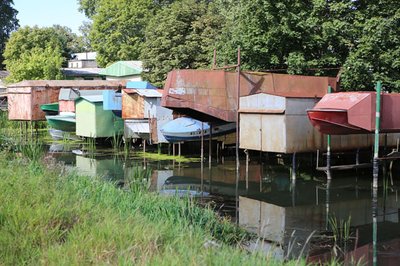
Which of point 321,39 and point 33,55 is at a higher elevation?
point 33,55

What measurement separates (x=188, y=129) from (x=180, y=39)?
1068 cm

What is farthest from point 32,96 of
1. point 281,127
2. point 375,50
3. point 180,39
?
point 375,50

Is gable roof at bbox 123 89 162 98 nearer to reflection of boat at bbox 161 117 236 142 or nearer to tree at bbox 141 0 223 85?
reflection of boat at bbox 161 117 236 142

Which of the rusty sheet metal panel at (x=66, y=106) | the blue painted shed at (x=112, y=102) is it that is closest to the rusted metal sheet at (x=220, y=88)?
the blue painted shed at (x=112, y=102)

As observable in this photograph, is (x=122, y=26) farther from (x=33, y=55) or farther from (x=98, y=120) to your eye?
(x=98, y=120)

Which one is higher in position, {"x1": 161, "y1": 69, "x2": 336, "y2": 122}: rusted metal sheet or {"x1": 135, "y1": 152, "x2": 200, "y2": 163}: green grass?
{"x1": 161, "y1": 69, "x2": 336, "y2": 122}: rusted metal sheet

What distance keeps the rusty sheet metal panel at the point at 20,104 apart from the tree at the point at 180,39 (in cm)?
704

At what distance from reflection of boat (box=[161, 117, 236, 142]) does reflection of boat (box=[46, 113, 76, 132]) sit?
782 centimetres

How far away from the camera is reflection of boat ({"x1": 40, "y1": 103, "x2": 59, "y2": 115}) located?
27.5 metres

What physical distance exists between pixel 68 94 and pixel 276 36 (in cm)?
1271

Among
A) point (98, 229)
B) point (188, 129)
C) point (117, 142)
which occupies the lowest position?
point (117, 142)

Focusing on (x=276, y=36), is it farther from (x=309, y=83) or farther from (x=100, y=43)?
(x=100, y=43)

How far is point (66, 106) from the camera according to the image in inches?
1062

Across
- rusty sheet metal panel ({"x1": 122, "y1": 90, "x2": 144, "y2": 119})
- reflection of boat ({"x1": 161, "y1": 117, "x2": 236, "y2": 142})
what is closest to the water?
reflection of boat ({"x1": 161, "y1": 117, "x2": 236, "y2": 142})
